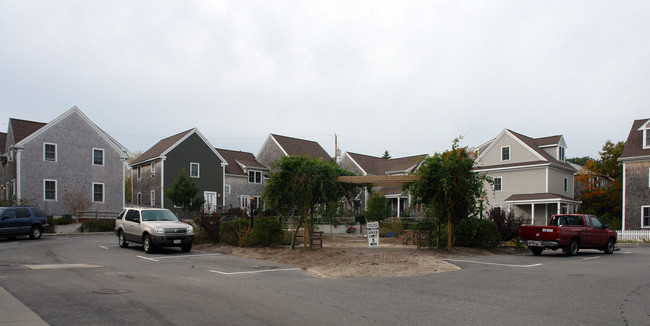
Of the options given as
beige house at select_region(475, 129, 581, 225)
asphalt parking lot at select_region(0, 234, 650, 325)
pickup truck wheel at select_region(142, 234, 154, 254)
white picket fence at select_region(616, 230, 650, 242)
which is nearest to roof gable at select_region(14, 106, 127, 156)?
pickup truck wheel at select_region(142, 234, 154, 254)

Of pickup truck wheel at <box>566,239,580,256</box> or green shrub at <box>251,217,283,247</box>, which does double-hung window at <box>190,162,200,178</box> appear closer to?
green shrub at <box>251,217,283,247</box>

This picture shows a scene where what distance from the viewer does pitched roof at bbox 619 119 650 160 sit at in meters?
34.1

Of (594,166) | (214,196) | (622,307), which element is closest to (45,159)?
(214,196)

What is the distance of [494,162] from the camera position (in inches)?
1690

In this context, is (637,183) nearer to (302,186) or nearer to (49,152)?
(302,186)

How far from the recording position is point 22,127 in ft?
118

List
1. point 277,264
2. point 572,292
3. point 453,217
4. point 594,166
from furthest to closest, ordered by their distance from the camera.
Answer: point 594,166 → point 453,217 → point 277,264 → point 572,292

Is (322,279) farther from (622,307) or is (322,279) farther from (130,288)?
(622,307)

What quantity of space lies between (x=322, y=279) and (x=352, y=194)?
8.00 metres

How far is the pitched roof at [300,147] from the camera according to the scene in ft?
169

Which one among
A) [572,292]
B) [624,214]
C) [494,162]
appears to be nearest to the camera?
[572,292]

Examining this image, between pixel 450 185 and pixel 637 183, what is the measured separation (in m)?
24.0

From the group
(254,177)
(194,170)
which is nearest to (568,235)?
(194,170)

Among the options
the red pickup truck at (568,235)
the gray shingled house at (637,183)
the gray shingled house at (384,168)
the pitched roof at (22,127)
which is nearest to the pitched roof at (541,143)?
the gray shingled house at (637,183)
